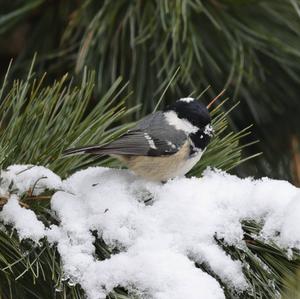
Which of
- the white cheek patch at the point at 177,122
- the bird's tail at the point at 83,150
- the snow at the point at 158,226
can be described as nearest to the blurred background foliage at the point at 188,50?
the white cheek patch at the point at 177,122

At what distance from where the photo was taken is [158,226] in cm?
94

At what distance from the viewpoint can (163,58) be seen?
61.1 inches

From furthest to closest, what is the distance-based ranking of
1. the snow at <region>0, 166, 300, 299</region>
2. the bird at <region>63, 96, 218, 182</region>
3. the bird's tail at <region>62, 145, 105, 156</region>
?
the bird at <region>63, 96, 218, 182</region>, the bird's tail at <region>62, 145, 105, 156</region>, the snow at <region>0, 166, 300, 299</region>

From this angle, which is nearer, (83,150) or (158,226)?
(158,226)

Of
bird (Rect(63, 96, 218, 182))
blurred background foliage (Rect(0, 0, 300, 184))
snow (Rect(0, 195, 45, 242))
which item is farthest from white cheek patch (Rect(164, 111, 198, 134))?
snow (Rect(0, 195, 45, 242))

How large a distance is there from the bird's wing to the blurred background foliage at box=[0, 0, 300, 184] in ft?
0.66

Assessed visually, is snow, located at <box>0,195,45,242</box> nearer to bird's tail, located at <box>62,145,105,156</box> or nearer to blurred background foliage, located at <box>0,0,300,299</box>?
bird's tail, located at <box>62,145,105,156</box>

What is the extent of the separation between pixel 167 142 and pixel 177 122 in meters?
0.04

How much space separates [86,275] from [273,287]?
0.24 meters

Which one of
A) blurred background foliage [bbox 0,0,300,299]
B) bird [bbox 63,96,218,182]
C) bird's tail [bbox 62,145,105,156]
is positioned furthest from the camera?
blurred background foliage [bbox 0,0,300,299]

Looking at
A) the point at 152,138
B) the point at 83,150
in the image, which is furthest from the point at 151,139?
the point at 83,150

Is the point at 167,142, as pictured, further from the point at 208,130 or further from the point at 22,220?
the point at 22,220

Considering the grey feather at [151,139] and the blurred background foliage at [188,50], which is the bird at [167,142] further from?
the blurred background foliage at [188,50]

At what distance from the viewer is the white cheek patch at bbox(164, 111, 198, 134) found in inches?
49.0
